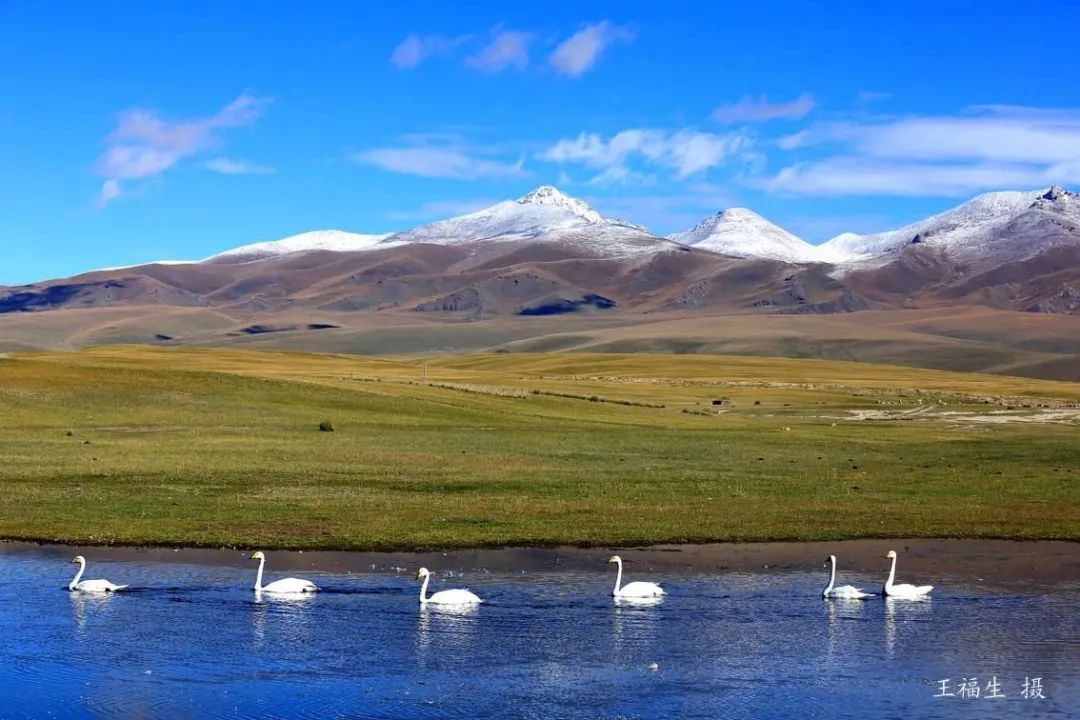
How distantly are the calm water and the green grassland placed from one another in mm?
6318

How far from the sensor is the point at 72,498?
39.5 m

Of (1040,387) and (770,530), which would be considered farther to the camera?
(1040,387)

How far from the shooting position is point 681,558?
32.6 metres

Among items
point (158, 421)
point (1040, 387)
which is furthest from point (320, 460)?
point (1040, 387)

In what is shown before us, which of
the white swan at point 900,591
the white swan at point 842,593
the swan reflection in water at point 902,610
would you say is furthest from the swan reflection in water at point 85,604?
the white swan at point 900,591

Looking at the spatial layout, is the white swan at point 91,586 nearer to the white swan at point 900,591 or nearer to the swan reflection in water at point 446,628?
the swan reflection in water at point 446,628

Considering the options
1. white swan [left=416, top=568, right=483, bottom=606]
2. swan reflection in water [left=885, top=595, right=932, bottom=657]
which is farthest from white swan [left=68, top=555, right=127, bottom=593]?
swan reflection in water [left=885, top=595, right=932, bottom=657]

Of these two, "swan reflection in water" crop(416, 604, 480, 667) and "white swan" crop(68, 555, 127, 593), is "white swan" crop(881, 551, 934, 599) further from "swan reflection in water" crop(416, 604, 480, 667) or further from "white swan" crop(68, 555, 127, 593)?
"white swan" crop(68, 555, 127, 593)

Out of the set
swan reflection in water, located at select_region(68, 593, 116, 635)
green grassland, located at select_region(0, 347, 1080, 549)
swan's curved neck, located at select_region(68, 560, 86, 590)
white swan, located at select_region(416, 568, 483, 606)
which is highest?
green grassland, located at select_region(0, 347, 1080, 549)

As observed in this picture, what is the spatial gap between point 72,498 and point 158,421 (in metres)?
27.1

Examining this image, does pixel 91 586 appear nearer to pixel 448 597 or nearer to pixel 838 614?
pixel 448 597

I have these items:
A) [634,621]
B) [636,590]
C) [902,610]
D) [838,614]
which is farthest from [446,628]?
[902,610]

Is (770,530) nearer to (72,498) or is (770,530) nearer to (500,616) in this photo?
(500,616)

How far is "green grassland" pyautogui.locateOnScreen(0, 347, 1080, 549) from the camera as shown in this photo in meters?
36.2
